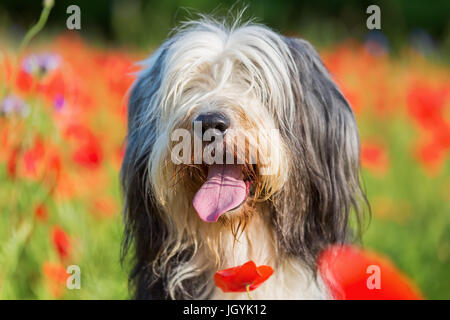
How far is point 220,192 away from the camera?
2.43 meters

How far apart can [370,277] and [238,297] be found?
0.58 meters

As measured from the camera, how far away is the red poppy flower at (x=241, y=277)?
2230 millimetres

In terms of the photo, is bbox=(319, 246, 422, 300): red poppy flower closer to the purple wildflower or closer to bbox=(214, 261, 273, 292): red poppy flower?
bbox=(214, 261, 273, 292): red poppy flower

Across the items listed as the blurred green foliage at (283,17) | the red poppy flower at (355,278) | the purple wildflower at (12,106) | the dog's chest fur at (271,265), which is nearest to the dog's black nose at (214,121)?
the dog's chest fur at (271,265)

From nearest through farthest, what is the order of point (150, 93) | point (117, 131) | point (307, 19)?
1. point (150, 93)
2. point (117, 131)
3. point (307, 19)

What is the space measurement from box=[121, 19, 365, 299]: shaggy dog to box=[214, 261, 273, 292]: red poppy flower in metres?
0.23

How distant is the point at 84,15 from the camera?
33.7ft

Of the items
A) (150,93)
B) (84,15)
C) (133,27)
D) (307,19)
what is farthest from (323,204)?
(84,15)

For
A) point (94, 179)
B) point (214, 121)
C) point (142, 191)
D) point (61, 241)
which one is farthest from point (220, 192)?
point (94, 179)

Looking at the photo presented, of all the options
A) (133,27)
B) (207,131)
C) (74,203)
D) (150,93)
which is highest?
(133,27)

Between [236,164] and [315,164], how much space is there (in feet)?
1.16

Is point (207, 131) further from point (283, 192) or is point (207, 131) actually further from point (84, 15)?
point (84, 15)

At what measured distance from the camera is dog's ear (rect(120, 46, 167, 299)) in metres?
2.65

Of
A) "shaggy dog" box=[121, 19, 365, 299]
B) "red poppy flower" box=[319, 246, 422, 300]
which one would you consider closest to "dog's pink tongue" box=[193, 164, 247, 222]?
"shaggy dog" box=[121, 19, 365, 299]
